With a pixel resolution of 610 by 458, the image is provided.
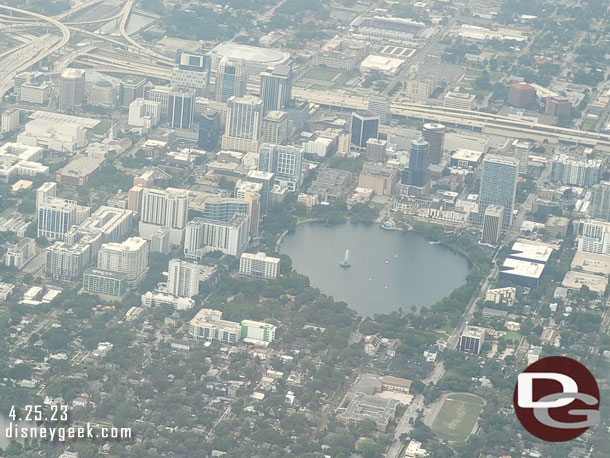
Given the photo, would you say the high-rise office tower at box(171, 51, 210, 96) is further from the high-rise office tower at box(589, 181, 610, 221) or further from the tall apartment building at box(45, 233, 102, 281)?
the tall apartment building at box(45, 233, 102, 281)

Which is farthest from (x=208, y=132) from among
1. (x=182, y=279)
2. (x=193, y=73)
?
(x=182, y=279)

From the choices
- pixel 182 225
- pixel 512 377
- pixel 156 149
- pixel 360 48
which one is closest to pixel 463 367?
pixel 512 377

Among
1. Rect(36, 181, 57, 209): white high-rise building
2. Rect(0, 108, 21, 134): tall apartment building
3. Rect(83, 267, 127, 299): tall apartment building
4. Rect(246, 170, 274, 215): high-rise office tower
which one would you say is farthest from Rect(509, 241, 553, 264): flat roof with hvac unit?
Rect(0, 108, 21, 134): tall apartment building

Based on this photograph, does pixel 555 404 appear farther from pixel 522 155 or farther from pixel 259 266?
pixel 522 155

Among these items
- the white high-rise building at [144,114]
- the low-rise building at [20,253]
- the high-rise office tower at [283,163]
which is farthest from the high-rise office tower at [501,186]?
the low-rise building at [20,253]

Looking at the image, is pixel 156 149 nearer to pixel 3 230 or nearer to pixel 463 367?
pixel 3 230
